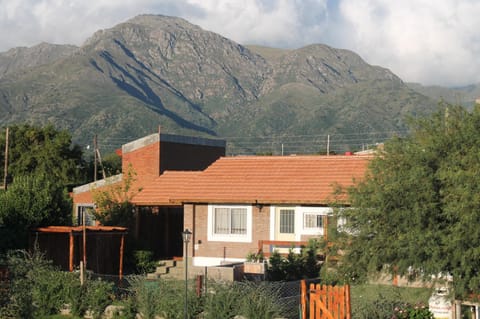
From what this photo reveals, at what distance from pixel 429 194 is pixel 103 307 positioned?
9.25m

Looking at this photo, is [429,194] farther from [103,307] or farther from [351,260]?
[103,307]

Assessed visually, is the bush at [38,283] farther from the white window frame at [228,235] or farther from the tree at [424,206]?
the white window frame at [228,235]

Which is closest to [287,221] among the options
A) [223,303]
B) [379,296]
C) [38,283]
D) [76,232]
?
[76,232]

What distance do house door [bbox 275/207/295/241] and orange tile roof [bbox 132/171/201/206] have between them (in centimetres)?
517

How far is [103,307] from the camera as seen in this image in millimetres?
22078

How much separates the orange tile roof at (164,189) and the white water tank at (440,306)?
16.3m

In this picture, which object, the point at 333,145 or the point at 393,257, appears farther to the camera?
the point at 333,145

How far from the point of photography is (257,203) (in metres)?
32.4

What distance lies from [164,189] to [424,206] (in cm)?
2002

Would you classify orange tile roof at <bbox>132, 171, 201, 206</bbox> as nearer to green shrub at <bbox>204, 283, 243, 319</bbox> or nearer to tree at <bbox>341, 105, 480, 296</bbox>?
green shrub at <bbox>204, 283, 243, 319</bbox>

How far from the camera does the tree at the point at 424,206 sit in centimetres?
1786

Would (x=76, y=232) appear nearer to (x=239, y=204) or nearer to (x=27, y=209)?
(x=27, y=209)

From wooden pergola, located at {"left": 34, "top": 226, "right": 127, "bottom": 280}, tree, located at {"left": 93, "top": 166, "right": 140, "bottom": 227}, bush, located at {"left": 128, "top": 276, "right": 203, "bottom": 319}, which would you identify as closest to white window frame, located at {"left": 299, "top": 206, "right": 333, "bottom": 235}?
wooden pergola, located at {"left": 34, "top": 226, "right": 127, "bottom": 280}

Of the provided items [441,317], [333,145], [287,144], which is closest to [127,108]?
[287,144]
